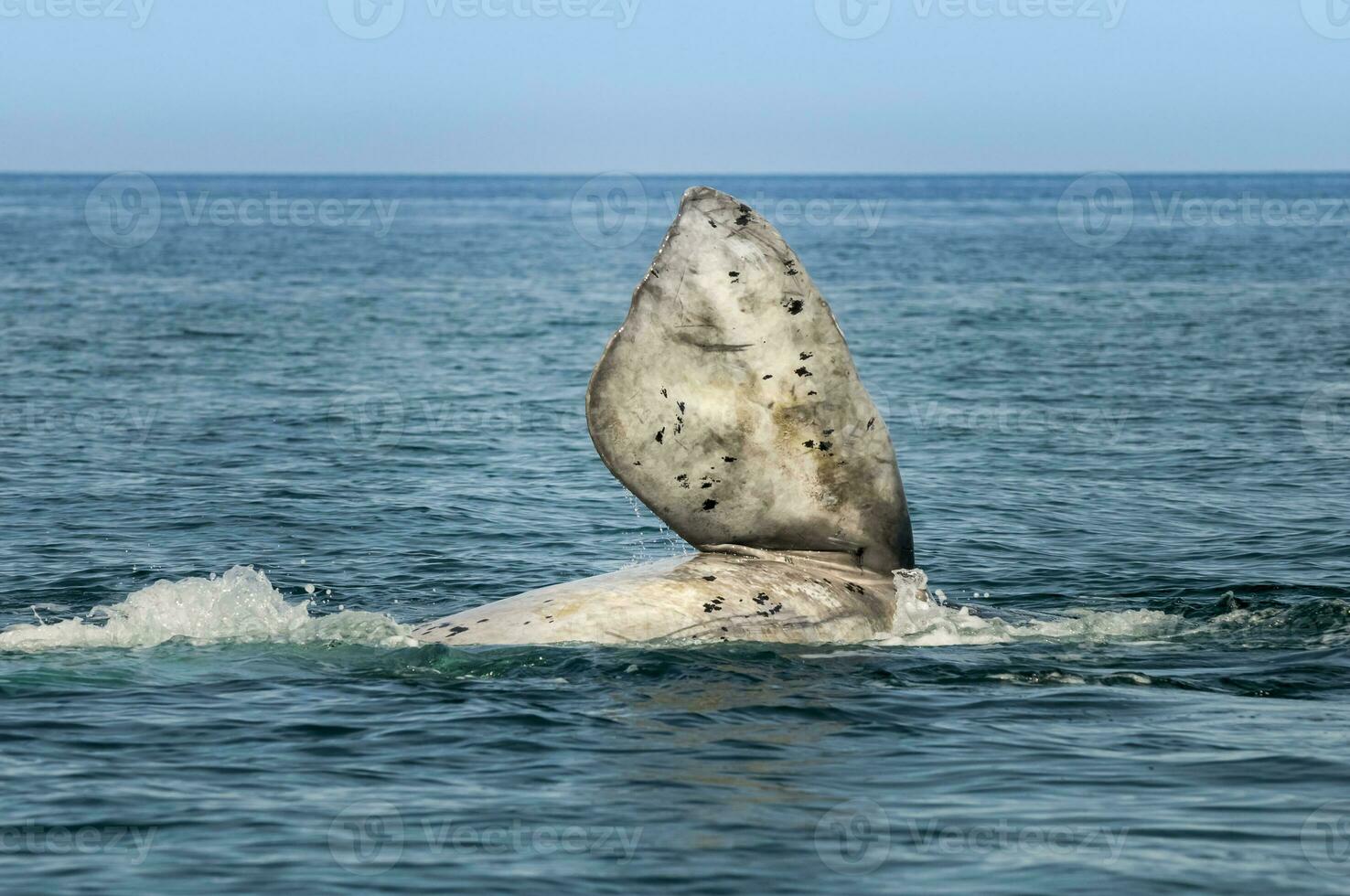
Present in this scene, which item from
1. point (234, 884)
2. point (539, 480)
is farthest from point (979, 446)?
point (234, 884)

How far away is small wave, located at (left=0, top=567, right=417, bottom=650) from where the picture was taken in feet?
38.4

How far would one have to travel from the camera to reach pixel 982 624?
40.4 ft

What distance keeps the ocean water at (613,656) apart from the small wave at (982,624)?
0.04m

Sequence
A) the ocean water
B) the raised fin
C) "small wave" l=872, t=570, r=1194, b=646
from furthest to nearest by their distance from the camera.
→ "small wave" l=872, t=570, r=1194, b=646, the raised fin, the ocean water

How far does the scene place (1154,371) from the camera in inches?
1235

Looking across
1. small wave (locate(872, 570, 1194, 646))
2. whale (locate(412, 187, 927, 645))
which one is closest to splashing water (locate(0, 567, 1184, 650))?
small wave (locate(872, 570, 1194, 646))

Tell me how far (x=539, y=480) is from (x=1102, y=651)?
1009 centimetres

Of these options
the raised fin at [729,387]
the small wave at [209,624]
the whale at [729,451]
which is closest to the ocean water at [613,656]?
the small wave at [209,624]

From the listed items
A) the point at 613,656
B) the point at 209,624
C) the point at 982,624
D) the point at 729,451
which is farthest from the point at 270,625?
the point at 982,624

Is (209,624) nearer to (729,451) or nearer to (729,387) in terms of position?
(729,451)

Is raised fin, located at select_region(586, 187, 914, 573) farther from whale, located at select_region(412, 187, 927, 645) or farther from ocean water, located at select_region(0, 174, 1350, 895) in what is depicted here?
ocean water, located at select_region(0, 174, 1350, 895)

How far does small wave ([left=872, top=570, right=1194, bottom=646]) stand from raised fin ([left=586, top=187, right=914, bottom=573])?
919 millimetres

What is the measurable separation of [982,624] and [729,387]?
2934 millimetres

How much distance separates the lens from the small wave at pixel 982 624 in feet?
37.9
